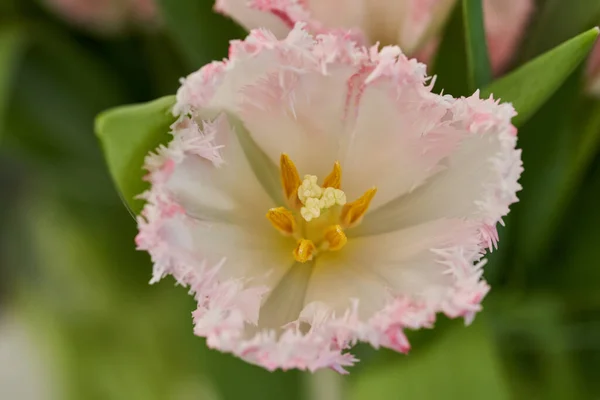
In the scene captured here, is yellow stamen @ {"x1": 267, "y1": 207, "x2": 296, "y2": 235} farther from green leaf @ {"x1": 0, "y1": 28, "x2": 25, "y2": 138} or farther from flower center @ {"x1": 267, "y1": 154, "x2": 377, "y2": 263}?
green leaf @ {"x1": 0, "y1": 28, "x2": 25, "y2": 138}

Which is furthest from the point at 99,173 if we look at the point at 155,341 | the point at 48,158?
the point at 155,341

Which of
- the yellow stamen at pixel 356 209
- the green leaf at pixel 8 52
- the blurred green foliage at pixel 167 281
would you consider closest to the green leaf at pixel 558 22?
the blurred green foliage at pixel 167 281

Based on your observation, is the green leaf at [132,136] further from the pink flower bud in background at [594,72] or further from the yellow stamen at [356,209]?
the pink flower bud in background at [594,72]

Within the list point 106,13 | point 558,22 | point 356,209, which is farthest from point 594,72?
point 106,13

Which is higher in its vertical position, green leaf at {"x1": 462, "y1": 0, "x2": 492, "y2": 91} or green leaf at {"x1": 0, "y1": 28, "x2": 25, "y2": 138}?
green leaf at {"x1": 0, "y1": 28, "x2": 25, "y2": 138}

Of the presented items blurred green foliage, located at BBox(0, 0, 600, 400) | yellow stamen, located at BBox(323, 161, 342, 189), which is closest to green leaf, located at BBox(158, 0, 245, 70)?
blurred green foliage, located at BBox(0, 0, 600, 400)

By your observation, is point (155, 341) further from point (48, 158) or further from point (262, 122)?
point (262, 122)

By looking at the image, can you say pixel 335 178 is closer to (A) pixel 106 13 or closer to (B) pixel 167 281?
(A) pixel 106 13
